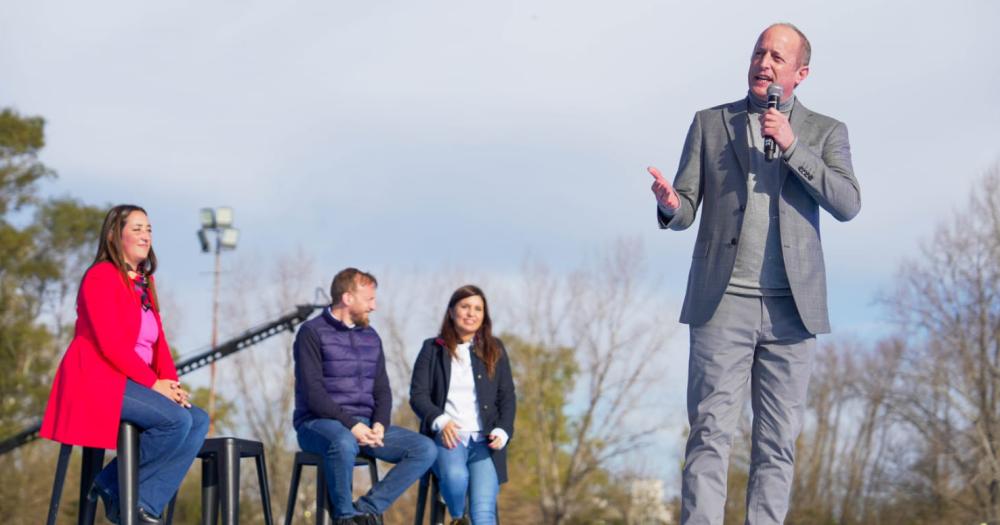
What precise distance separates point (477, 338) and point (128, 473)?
2753 mm

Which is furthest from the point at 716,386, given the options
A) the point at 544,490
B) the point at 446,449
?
the point at 544,490

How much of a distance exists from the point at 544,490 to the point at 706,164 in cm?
2904

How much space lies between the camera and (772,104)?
12.5ft

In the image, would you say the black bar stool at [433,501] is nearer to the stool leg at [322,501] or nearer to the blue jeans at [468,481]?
the blue jeans at [468,481]

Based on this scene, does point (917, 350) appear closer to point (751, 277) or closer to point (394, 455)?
point (394, 455)

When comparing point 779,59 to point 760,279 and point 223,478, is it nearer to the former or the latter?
point 760,279

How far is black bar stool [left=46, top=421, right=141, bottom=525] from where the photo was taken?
4.46 metres

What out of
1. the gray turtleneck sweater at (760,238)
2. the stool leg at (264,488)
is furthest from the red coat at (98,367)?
the gray turtleneck sweater at (760,238)

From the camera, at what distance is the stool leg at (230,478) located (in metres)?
5.08

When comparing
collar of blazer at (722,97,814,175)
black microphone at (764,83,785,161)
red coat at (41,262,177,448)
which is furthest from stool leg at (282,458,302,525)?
black microphone at (764,83,785,161)

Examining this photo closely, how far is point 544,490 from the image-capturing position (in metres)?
32.4

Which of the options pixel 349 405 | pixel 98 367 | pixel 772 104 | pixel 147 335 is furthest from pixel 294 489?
pixel 772 104

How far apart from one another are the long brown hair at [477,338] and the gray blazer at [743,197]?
2.90 m

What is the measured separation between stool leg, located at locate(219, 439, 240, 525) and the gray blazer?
2177 millimetres
